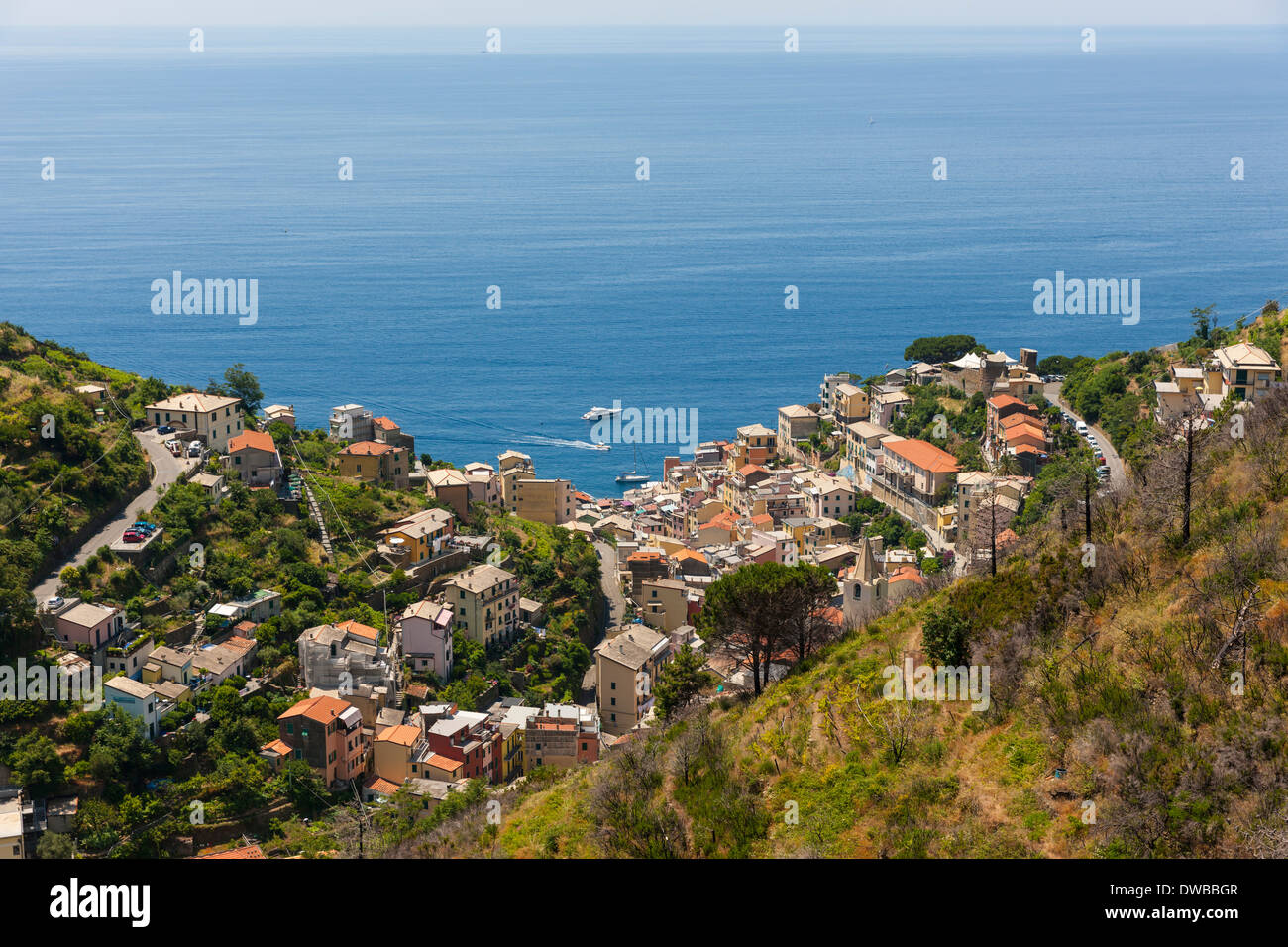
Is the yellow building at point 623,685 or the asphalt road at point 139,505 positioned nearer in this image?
the asphalt road at point 139,505

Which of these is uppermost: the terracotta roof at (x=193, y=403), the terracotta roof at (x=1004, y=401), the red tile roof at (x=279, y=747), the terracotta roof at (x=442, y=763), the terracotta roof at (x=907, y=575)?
the terracotta roof at (x=193, y=403)

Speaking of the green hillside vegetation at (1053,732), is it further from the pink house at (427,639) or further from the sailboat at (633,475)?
the sailboat at (633,475)

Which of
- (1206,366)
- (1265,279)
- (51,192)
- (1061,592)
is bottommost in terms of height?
(1061,592)

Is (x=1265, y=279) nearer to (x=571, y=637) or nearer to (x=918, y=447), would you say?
(x=918, y=447)

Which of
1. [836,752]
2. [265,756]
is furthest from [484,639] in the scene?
[836,752]

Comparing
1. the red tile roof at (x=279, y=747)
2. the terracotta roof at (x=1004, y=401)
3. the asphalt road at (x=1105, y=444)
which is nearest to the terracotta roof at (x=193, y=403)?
the red tile roof at (x=279, y=747)

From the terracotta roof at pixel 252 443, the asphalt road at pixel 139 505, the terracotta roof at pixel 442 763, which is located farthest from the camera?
the terracotta roof at pixel 252 443

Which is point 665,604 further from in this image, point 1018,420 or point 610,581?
point 1018,420
